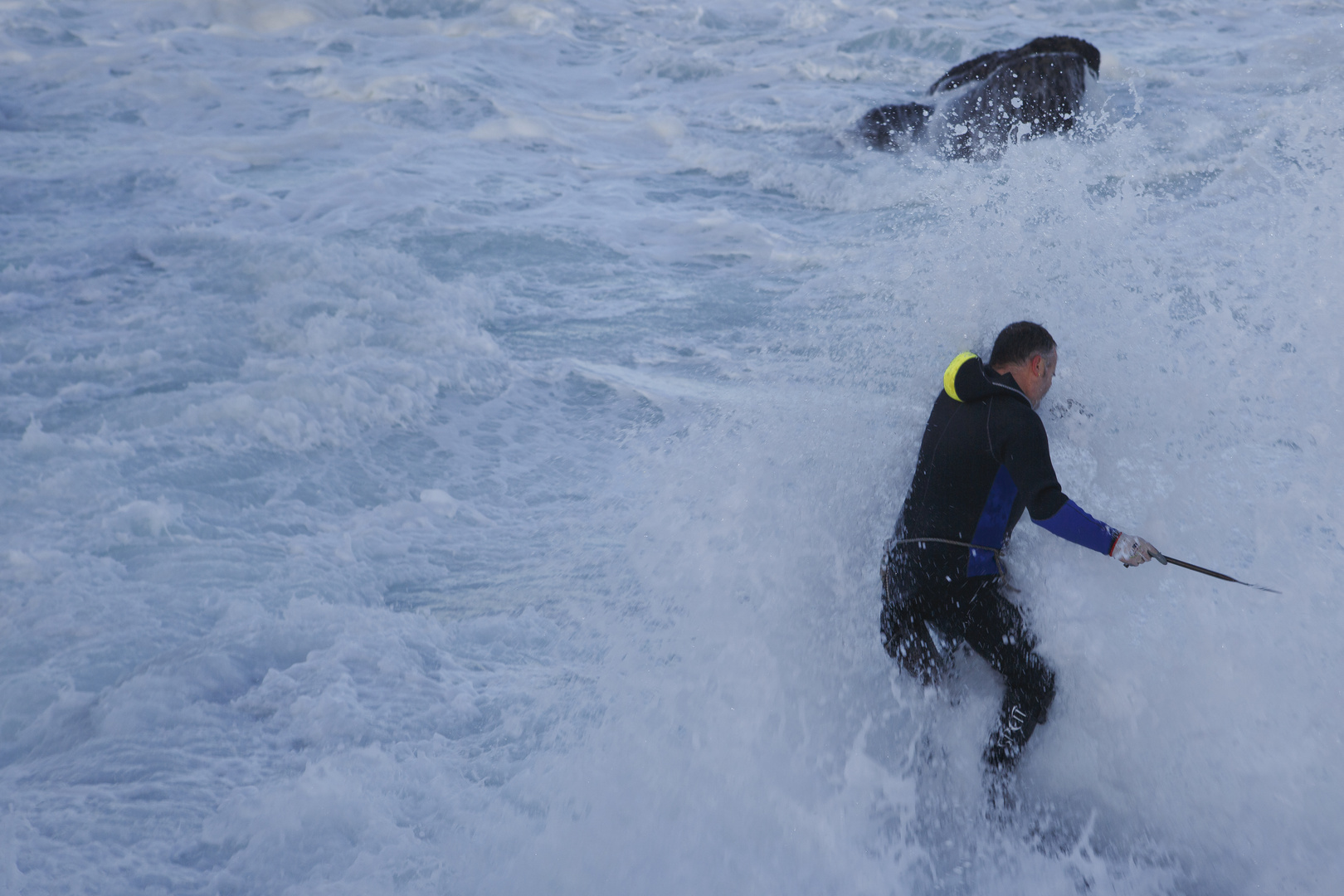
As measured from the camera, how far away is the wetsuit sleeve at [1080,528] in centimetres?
320

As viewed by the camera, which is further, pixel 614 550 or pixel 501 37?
pixel 501 37

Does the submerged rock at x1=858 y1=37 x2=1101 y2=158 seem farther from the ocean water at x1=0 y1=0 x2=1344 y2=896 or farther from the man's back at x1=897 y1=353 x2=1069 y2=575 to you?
the man's back at x1=897 y1=353 x2=1069 y2=575

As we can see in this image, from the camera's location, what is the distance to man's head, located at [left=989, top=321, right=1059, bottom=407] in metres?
3.53

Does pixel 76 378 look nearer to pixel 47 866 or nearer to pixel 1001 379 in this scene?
pixel 47 866

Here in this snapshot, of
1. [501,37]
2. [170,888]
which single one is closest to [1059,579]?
[170,888]

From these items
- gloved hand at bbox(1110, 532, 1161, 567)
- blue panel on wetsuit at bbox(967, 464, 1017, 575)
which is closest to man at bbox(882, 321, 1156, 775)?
blue panel on wetsuit at bbox(967, 464, 1017, 575)

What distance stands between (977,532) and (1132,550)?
52 cm

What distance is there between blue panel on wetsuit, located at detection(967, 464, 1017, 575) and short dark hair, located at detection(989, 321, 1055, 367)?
0.46m

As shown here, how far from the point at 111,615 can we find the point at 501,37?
58.6 feet

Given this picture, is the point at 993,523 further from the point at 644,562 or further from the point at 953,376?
the point at 644,562

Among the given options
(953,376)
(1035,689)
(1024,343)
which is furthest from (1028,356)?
(1035,689)

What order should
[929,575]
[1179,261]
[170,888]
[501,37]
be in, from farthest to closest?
1. [501,37]
2. [1179,261]
3. [929,575]
4. [170,888]

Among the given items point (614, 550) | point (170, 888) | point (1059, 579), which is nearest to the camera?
point (170, 888)

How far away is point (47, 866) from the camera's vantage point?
3318 mm
